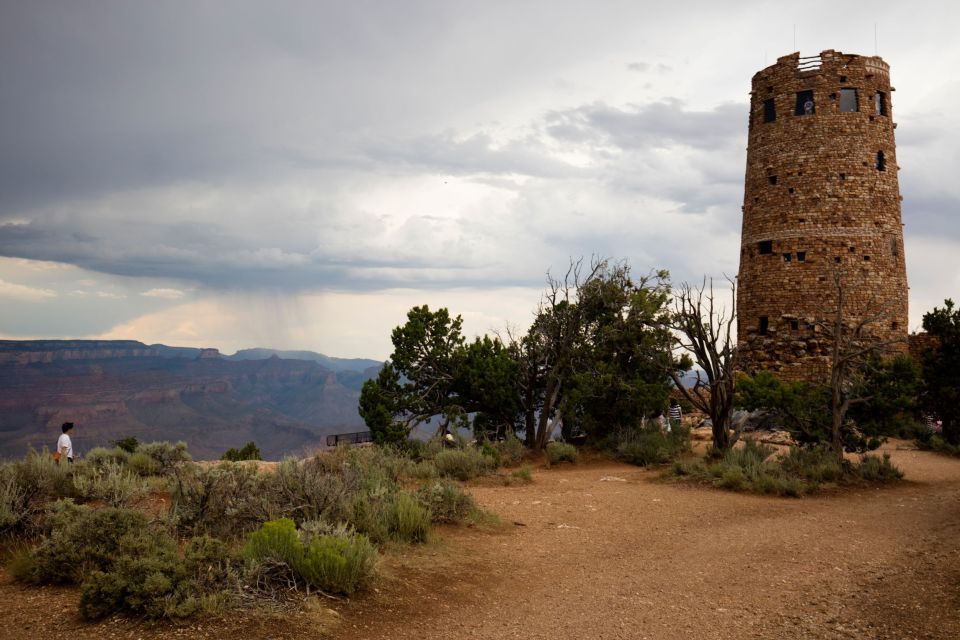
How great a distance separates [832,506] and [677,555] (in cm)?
506

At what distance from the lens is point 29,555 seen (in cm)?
717

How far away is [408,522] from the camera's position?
9086 mm

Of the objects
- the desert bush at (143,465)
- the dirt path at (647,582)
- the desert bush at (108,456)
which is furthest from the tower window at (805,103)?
the desert bush at (108,456)

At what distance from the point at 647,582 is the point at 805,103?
23.6 m

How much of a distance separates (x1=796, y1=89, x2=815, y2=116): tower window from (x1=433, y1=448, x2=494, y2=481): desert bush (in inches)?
734

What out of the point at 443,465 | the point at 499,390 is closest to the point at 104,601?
the point at 443,465

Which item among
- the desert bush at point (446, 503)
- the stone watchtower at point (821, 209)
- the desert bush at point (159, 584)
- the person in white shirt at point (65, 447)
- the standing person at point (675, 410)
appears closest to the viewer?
the desert bush at point (159, 584)

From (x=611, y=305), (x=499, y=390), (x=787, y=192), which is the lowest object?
(x=499, y=390)

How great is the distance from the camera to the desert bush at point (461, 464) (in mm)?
15719

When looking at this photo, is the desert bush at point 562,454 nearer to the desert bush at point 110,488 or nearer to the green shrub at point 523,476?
the green shrub at point 523,476

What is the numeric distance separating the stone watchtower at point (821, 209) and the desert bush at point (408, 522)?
66.0 ft

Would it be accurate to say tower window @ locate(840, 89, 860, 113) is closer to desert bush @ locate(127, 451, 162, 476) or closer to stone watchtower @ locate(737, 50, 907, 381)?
stone watchtower @ locate(737, 50, 907, 381)

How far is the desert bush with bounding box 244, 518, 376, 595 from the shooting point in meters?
6.79

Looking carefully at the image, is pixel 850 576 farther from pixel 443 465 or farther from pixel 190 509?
pixel 443 465
